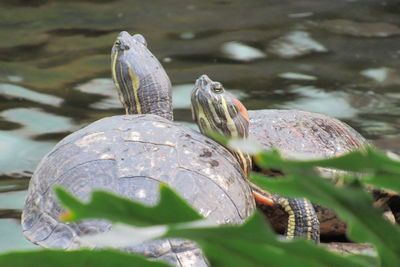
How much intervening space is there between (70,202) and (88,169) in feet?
5.44

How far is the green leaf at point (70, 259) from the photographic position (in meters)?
0.24

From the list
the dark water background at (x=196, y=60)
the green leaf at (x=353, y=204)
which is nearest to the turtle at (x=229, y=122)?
the dark water background at (x=196, y=60)

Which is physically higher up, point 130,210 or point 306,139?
point 130,210

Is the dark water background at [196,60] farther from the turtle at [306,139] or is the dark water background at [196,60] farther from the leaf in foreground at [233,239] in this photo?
the leaf in foreground at [233,239]

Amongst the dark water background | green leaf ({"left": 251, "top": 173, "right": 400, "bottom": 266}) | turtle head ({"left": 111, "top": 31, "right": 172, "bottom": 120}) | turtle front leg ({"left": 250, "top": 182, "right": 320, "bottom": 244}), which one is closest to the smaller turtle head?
turtle front leg ({"left": 250, "top": 182, "right": 320, "bottom": 244})

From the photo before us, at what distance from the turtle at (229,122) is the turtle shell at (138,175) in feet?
0.31

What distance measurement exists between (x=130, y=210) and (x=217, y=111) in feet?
6.28

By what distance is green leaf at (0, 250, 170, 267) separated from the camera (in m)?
0.24

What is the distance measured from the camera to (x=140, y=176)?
5.99ft

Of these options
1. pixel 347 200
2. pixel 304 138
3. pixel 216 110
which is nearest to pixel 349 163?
pixel 347 200

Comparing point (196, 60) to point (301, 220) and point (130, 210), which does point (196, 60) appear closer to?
point (301, 220)

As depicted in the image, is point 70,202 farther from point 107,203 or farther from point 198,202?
point 198,202

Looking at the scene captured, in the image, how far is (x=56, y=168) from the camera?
78.0 inches

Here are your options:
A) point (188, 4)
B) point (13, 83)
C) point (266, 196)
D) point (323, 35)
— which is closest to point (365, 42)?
point (323, 35)
